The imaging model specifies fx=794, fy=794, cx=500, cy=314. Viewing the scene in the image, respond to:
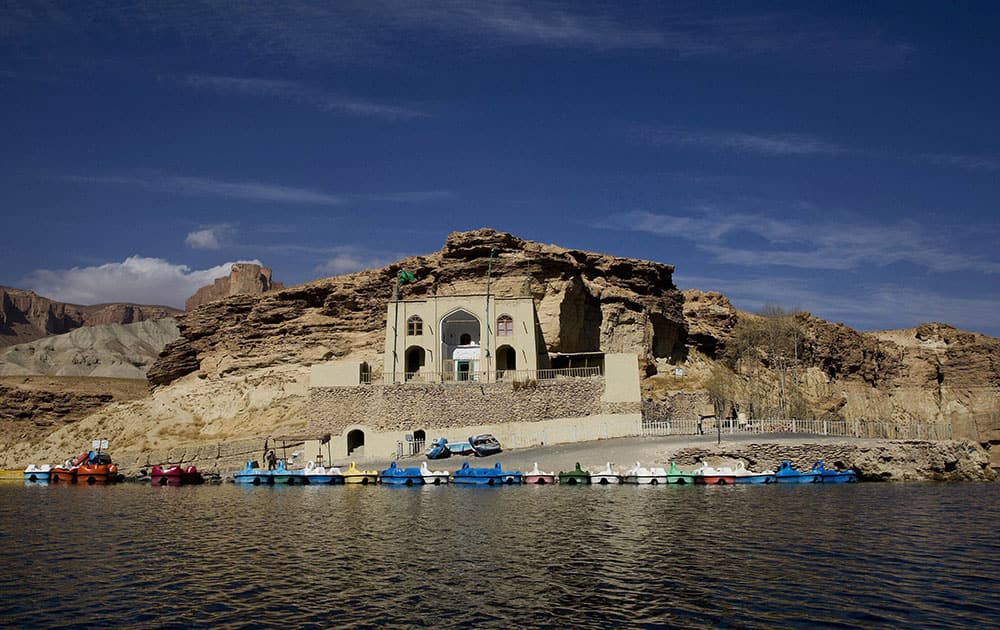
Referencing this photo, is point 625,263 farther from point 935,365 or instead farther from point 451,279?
point 935,365

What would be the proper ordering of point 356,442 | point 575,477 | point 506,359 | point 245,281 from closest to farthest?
point 575,477, point 356,442, point 506,359, point 245,281

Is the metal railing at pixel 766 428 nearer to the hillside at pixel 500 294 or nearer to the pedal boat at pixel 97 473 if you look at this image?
the hillside at pixel 500 294

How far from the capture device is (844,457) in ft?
119

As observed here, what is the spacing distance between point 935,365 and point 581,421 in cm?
5344

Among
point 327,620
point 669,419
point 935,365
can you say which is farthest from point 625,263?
point 327,620

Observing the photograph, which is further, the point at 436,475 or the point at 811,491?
the point at 436,475

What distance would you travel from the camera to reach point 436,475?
36.4 m

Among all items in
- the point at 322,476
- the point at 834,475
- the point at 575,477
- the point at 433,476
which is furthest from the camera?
the point at 322,476

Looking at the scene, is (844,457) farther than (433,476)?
No

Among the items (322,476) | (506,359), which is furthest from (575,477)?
(506,359)

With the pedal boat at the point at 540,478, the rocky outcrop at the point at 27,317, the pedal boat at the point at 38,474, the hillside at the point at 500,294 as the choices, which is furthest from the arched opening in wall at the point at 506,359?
the rocky outcrop at the point at 27,317

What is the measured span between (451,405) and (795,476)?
18.4 metres

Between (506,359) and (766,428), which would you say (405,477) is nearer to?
(506,359)

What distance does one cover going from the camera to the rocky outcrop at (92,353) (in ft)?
420
